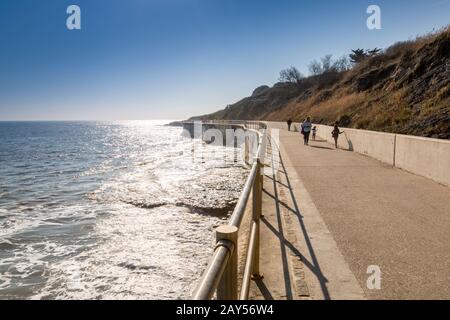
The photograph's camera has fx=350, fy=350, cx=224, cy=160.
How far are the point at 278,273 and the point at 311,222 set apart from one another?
2110mm

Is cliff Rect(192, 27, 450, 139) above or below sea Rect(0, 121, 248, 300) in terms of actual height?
above

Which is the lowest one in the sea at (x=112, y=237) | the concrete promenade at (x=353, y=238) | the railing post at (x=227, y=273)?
the sea at (x=112, y=237)

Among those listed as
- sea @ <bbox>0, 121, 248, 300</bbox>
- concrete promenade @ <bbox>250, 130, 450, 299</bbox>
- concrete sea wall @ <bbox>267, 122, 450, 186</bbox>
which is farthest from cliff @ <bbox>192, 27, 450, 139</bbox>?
sea @ <bbox>0, 121, 248, 300</bbox>

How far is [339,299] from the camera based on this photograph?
3.37 m

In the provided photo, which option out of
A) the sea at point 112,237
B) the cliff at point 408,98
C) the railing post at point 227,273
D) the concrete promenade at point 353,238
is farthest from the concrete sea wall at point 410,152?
the railing post at point 227,273

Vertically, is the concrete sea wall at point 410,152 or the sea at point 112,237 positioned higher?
the concrete sea wall at point 410,152

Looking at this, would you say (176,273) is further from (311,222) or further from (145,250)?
(311,222)

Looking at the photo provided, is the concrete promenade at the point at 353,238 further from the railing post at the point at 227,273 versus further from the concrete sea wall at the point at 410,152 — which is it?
the railing post at the point at 227,273

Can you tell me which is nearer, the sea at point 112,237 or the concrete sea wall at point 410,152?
the sea at point 112,237

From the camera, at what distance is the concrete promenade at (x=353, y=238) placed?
363 cm

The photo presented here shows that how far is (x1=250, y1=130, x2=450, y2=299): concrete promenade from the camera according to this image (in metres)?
3.63

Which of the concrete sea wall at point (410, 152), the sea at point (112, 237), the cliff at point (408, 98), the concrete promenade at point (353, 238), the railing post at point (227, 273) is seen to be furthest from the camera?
the cliff at point (408, 98)

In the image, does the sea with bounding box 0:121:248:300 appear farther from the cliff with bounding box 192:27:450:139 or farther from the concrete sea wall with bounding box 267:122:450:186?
the cliff with bounding box 192:27:450:139
